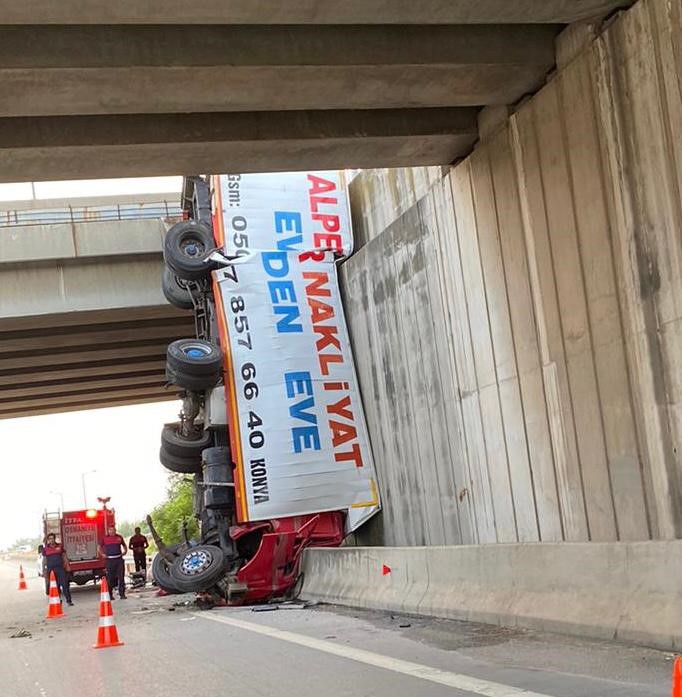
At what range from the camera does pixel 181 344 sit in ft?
55.2

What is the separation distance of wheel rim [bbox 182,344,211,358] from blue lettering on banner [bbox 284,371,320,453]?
1386 mm

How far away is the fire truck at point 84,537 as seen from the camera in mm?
29312

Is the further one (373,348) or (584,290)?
(373,348)

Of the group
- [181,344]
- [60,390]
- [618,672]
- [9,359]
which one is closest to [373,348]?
[181,344]

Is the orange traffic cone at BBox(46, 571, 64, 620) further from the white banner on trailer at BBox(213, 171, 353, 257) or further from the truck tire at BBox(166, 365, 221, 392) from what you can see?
the white banner on trailer at BBox(213, 171, 353, 257)

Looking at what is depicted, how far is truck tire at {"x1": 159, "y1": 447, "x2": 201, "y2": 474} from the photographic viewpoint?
18.2 meters

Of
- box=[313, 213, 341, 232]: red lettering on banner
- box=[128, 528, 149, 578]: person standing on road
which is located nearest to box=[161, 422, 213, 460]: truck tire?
box=[313, 213, 341, 232]: red lettering on banner

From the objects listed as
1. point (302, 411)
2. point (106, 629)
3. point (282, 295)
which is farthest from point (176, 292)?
point (106, 629)

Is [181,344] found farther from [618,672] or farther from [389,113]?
[618,672]

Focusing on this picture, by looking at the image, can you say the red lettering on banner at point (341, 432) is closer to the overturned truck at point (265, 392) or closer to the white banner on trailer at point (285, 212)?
the overturned truck at point (265, 392)

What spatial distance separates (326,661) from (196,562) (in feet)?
23.9

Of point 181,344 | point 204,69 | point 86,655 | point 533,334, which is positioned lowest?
point 86,655

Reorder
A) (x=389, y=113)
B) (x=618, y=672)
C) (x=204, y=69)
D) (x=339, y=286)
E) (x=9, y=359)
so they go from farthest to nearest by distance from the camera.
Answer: (x=9, y=359) < (x=339, y=286) < (x=389, y=113) < (x=204, y=69) < (x=618, y=672)

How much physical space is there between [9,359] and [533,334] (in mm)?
19350
